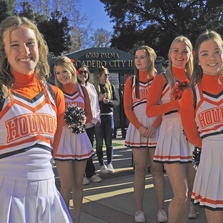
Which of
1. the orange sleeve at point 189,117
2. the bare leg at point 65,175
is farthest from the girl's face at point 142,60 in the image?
the orange sleeve at point 189,117

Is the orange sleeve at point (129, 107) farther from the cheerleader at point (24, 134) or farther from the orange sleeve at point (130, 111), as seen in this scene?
the cheerleader at point (24, 134)

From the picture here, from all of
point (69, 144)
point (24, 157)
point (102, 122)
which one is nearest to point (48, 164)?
point (24, 157)

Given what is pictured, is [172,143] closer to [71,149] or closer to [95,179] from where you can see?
[71,149]

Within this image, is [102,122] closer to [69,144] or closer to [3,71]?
[69,144]

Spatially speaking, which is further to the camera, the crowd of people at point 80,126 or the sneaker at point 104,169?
the sneaker at point 104,169

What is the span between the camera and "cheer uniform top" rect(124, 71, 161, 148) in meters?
4.31

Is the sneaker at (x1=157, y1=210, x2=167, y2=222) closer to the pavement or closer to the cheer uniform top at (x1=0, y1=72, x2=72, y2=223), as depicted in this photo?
the pavement

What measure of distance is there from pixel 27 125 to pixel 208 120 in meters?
1.32

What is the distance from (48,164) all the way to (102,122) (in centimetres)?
487

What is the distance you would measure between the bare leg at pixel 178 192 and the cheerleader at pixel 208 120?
60cm

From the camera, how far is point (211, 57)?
274 centimetres

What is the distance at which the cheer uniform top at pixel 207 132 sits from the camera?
2.57m

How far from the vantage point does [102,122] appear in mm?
7051

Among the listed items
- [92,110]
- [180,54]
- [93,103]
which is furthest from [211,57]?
[93,103]
